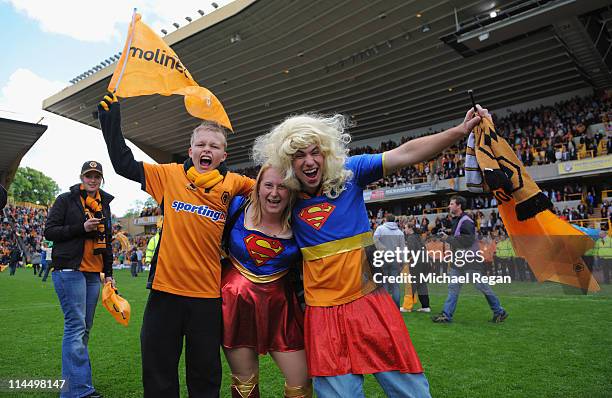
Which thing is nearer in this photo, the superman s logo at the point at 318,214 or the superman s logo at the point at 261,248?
the superman s logo at the point at 318,214

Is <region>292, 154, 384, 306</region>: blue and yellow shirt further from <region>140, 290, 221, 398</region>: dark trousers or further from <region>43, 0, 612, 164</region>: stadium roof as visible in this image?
<region>43, 0, 612, 164</region>: stadium roof

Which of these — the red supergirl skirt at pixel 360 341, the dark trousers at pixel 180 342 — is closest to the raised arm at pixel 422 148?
the red supergirl skirt at pixel 360 341

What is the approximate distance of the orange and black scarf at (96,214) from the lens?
3.82 metres

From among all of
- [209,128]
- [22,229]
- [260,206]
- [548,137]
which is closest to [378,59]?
[548,137]

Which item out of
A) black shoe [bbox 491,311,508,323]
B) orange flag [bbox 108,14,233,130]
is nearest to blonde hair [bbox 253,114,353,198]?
orange flag [bbox 108,14,233,130]

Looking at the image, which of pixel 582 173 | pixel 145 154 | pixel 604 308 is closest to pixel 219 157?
pixel 604 308

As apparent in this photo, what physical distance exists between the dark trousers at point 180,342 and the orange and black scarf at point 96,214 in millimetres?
1572

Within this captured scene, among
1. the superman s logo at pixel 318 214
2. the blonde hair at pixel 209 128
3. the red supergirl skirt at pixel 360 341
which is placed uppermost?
the blonde hair at pixel 209 128

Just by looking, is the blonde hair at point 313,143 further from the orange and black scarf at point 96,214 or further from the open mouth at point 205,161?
the orange and black scarf at point 96,214

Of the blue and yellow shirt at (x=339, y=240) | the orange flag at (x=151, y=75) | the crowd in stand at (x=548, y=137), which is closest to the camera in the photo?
the blue and yellow shirt at (x=339, y=240)

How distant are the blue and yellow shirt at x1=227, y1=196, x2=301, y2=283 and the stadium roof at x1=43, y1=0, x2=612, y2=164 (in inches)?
658

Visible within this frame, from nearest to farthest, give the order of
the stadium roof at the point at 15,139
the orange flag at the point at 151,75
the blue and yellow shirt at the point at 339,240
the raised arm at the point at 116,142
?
the blue and yellow shirt at the point at 339,240, the raised arm at the point at 116,142, the orange flag at the point at 151,75, the stadium roof at the point at 15,139

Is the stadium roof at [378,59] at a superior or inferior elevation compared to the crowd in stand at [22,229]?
superior

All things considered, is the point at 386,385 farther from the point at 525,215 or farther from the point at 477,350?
the point at 477,350
